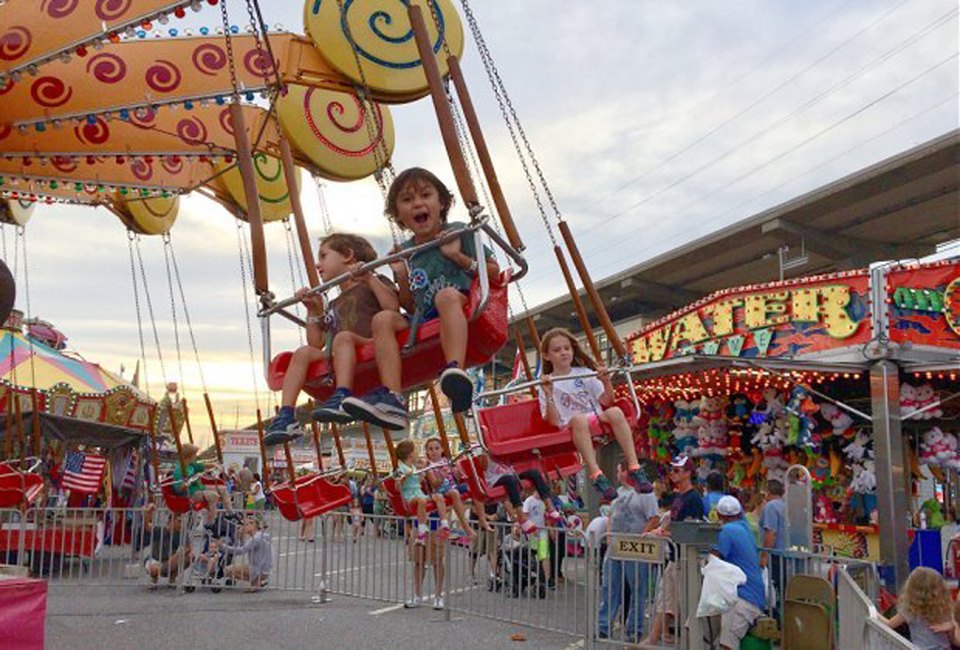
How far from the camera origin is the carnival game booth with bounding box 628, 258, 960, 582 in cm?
961

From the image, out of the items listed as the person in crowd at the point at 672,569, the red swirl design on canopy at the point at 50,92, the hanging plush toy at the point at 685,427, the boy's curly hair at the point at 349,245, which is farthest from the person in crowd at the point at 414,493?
the hanging plush toy at the point at 685,427

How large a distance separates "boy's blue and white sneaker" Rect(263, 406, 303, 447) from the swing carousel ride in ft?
0.70

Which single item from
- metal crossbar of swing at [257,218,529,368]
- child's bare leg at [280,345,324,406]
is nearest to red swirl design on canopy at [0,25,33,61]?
child's bare leg at [280,345,324,406]

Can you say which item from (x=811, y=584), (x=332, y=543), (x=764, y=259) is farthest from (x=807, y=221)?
(x=811, y=584)

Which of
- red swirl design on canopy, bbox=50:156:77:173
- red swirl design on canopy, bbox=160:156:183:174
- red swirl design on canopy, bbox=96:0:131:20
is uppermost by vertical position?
red swirl design on canopy, bbox=96:0:131:20

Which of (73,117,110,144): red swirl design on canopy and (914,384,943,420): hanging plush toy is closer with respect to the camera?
(73,117,110,144): red swirl design on canopy

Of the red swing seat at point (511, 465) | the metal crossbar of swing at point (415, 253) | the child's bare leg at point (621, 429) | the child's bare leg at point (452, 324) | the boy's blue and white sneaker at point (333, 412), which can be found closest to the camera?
the metal crossbar of swing at point (415, 253)

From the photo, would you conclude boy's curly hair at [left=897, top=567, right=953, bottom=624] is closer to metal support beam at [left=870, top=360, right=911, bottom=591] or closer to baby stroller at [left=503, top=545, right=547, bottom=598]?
baby stroller at [left=503, top=545, right=547, bottom=598]

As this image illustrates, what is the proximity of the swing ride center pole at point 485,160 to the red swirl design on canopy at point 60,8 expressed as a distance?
3.71m

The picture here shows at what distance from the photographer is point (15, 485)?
8562 mm

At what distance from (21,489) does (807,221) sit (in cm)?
1307

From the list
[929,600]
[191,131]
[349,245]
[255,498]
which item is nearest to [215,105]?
[191,131]

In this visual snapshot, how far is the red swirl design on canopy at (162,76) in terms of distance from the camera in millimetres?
7012

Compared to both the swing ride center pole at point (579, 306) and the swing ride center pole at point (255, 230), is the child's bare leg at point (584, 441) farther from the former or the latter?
the swing ride center pole at point (255, 230)
